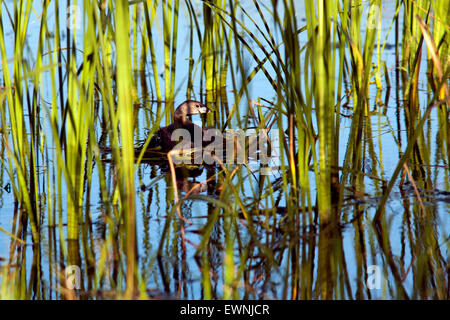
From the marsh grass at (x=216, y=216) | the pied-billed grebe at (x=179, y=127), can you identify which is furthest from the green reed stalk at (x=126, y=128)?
the pied-billed grebe at (x=179, y=127)

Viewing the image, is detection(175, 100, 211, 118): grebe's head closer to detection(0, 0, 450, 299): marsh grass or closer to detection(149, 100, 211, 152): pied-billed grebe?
detection(149, 100, 211, 152): pied-billed grebe

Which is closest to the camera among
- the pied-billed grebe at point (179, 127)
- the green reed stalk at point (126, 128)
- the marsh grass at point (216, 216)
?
the green reed stalk at point (126, 128)

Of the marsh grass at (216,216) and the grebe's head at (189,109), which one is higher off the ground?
the grebe's head at (189,109)

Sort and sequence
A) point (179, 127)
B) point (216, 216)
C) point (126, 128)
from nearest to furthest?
point (126, 128) → point (216, 216) → point (179, 127)

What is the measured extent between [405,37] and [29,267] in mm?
3211

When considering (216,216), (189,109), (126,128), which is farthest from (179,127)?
(126,128)

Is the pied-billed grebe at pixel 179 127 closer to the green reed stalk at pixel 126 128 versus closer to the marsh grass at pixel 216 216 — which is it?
the marsh grass at pixel 216 216

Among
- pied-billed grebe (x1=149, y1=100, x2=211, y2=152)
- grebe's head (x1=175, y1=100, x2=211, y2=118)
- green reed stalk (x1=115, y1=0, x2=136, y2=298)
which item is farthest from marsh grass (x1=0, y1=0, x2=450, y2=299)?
grebe's head (x1=175, y1=100, x2=211, y2=118)

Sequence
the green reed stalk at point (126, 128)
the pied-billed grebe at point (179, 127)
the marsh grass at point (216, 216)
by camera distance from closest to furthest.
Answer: the green reed stalk at point (126, 128) < the marsh grass at point (216, 216) < the pied-billed grebe at point (179, 127)

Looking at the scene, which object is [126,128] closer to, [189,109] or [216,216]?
[216,216]

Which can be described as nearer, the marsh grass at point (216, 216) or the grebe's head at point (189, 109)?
the marsh grass at point (216, 216)

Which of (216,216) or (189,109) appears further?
(189,109)
